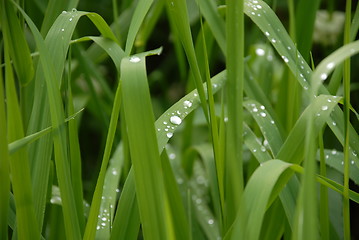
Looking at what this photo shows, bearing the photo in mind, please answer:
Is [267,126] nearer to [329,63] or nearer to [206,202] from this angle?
[329,63]

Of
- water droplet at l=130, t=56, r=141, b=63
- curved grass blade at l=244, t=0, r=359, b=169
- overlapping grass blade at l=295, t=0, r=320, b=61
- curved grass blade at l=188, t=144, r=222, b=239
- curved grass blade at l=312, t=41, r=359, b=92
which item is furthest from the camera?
Answer: curved grass blade at l=188, t=144, r=222, b=239

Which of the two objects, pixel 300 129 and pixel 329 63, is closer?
pixel 329 63

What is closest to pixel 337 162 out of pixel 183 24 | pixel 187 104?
pixel 187 104

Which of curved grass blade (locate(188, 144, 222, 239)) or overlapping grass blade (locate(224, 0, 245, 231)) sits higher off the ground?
overlapping grass blade (locate(224, 0, 245, 231))

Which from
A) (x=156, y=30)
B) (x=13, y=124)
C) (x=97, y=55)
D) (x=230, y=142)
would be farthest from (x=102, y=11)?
(x=230, y=142)

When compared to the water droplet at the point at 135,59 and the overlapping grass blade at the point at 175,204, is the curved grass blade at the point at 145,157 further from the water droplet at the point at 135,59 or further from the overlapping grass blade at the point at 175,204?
the overlapping grass blade at the point at 175,204

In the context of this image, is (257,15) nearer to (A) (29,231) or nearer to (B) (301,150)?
(B) (301,150)

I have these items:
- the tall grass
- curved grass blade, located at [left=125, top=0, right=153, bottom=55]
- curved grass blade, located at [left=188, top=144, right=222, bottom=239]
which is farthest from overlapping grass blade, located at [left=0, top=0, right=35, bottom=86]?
curved grass blade, located at [left=188, top=144, right=222, bottom=239]

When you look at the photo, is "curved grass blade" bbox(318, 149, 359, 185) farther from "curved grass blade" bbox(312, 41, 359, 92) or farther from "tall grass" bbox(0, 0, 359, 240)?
"curved grass blade" bbox(312, 41, 359, 92)
